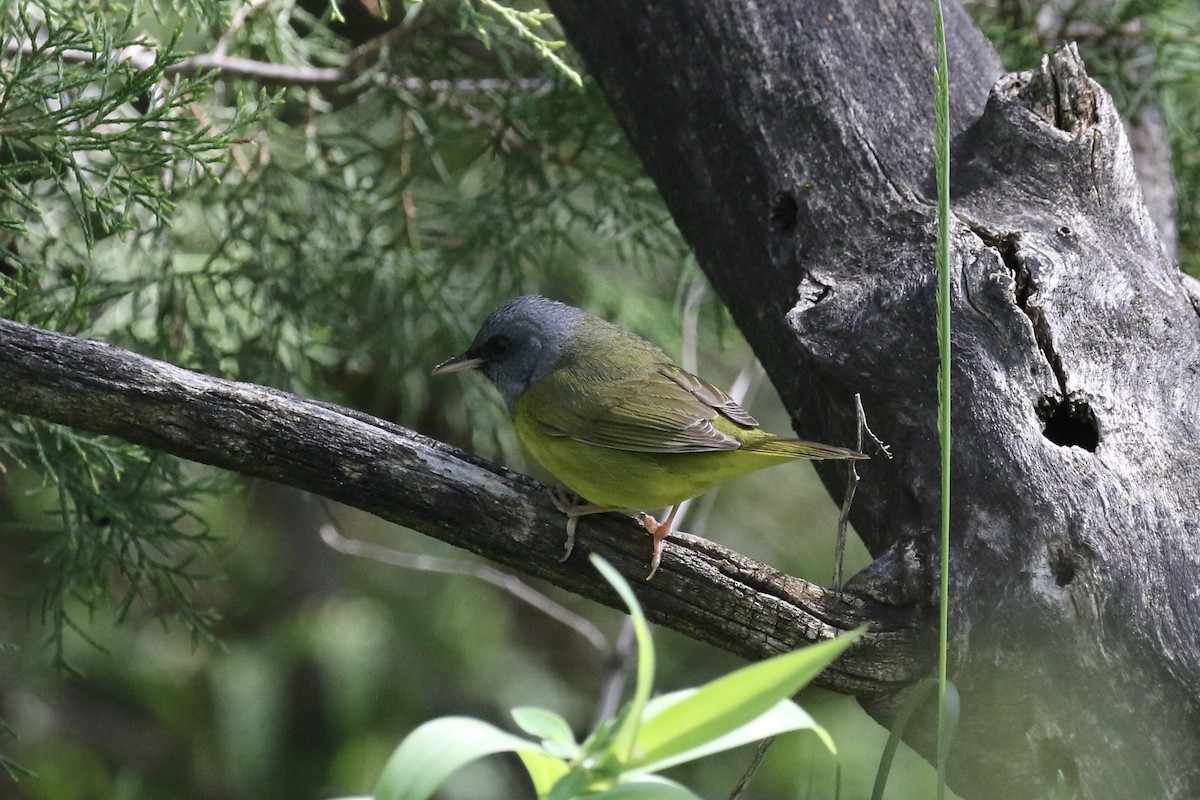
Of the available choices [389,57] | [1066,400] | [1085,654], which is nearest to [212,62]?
[389,57]

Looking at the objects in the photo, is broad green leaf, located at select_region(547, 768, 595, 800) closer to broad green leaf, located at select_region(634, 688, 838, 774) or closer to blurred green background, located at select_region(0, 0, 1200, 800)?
broad green leaf, located at select_region(634, 688, 838, 774)

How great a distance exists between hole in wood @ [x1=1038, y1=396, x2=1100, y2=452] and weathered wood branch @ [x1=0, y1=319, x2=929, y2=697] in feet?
1.89

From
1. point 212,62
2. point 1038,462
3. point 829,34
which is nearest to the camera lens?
point 1038,462

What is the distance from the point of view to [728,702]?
136cm

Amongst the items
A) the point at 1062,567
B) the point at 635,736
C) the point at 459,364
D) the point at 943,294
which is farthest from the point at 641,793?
the point at 459,364

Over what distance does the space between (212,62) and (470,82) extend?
3.56 feet

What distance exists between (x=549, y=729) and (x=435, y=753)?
0.16 m

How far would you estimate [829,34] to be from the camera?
333 centimetres

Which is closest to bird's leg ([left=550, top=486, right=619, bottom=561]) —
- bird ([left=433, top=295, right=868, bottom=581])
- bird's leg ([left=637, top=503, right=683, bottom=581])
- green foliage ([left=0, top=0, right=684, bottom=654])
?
bird ([left=433, top=295, right=868, bottom=581])

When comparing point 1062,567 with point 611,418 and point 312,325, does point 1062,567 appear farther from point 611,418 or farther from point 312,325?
point 312,325

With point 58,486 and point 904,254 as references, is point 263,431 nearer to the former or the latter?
point 58,486

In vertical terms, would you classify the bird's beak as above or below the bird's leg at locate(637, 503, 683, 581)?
above

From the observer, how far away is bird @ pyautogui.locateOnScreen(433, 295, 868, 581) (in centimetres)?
299

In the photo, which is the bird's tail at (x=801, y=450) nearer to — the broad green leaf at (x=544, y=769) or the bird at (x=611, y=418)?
the bird at (x=611, y=418)
